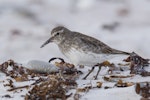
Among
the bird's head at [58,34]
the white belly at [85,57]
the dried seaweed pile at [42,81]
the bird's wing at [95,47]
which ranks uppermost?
the bird's head at [58,34]

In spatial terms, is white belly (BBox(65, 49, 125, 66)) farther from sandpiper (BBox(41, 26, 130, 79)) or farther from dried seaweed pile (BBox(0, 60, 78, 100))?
dried seaweed pile (BBox(0, 60, 78, 100))

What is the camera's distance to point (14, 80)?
957cm

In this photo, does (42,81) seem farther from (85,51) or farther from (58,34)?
(58,34)

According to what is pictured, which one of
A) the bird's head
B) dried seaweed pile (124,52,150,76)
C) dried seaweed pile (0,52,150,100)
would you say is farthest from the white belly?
the bird's head

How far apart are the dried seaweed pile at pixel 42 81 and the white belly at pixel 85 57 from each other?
0.41ft

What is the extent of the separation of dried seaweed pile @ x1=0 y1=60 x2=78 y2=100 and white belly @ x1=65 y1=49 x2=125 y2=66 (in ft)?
0.41

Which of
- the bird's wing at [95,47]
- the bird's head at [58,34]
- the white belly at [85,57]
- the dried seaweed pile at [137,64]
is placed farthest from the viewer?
the bird's head at [58,34]

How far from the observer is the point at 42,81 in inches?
363

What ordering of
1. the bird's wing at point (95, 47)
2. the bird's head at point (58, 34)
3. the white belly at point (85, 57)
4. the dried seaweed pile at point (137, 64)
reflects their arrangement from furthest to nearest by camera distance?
the bird's head at point (58, 34) < the bird's wing at point (95, 47) < the white belly at point (85, 57) < the dried seaweed pile at point (137, 64)

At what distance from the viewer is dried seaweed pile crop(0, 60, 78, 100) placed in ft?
28.4

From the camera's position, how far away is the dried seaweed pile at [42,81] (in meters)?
8.66

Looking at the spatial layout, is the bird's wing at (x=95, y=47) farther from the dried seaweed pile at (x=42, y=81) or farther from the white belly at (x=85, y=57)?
the dried seaweed pile at (x=42, y=81)

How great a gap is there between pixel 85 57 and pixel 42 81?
104cm

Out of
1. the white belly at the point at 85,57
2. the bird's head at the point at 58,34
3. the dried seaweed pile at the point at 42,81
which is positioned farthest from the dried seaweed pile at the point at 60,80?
the bird's head at the point at 58,34
